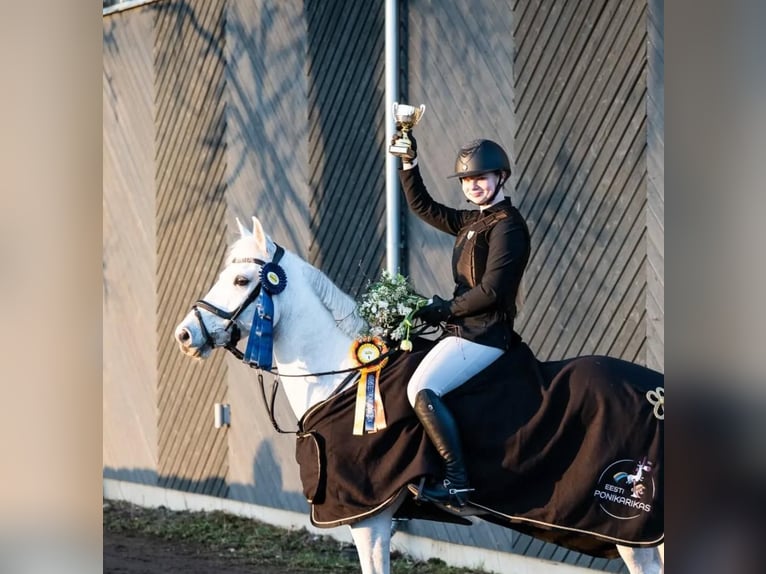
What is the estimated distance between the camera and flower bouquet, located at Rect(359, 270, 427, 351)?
4211 mm

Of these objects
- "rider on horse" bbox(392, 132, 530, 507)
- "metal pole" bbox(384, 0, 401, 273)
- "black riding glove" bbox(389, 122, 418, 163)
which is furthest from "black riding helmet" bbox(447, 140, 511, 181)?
"metal pole" bbox(384, 0, 401, 273)

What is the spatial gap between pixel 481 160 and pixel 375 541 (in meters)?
1.59

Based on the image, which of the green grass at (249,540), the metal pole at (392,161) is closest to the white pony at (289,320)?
the metal pole at (392,161)

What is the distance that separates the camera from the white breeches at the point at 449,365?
13.4ft

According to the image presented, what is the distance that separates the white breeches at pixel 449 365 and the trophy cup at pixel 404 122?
0.83 meters

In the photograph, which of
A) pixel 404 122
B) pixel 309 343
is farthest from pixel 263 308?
pixel 404 122

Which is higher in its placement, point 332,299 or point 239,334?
point 332,299

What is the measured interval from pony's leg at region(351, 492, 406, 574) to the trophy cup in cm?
142

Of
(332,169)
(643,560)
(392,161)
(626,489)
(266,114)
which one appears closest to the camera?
(626,489)

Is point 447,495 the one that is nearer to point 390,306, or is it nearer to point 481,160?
point 390,306

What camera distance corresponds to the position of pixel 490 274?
409 cm
